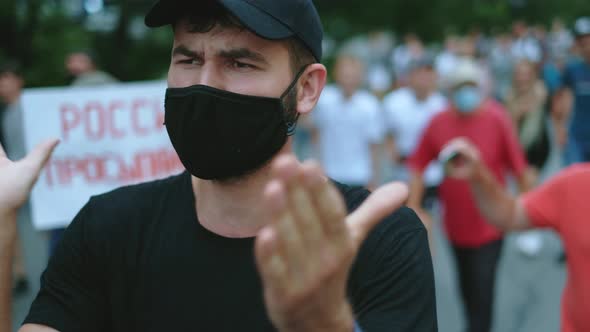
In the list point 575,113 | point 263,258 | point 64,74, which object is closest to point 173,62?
point 263,258

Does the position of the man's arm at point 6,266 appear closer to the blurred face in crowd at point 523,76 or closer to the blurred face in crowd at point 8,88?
the blurred face in crowd at point 8,88

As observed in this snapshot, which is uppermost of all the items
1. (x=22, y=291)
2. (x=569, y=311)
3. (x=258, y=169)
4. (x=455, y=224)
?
(x=258, y=169)

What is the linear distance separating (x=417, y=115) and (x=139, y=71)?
32.5 feet

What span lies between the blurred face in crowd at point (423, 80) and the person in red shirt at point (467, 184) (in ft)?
5.57

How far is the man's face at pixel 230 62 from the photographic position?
191cm

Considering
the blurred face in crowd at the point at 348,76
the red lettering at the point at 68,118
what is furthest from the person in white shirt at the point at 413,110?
the red lettering at the point at 68,118

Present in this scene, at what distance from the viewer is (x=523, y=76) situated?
316 inches

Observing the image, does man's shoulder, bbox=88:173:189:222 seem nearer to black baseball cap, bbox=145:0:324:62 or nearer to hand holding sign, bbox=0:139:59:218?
hand holding sign, bbox=0:139:59:218

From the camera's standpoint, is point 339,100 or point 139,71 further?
A: point 139,71

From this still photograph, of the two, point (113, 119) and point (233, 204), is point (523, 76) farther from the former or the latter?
point (233, 204)

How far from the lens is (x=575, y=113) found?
23.5 ft

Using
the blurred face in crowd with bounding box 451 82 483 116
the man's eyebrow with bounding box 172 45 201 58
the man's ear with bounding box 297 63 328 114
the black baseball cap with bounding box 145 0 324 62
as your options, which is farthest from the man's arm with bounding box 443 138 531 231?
the blurred face in crowd with bounding box 451 82 483 116

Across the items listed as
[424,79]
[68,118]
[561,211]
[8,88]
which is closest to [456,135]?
[424,79]

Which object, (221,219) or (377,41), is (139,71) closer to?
(377,41)
